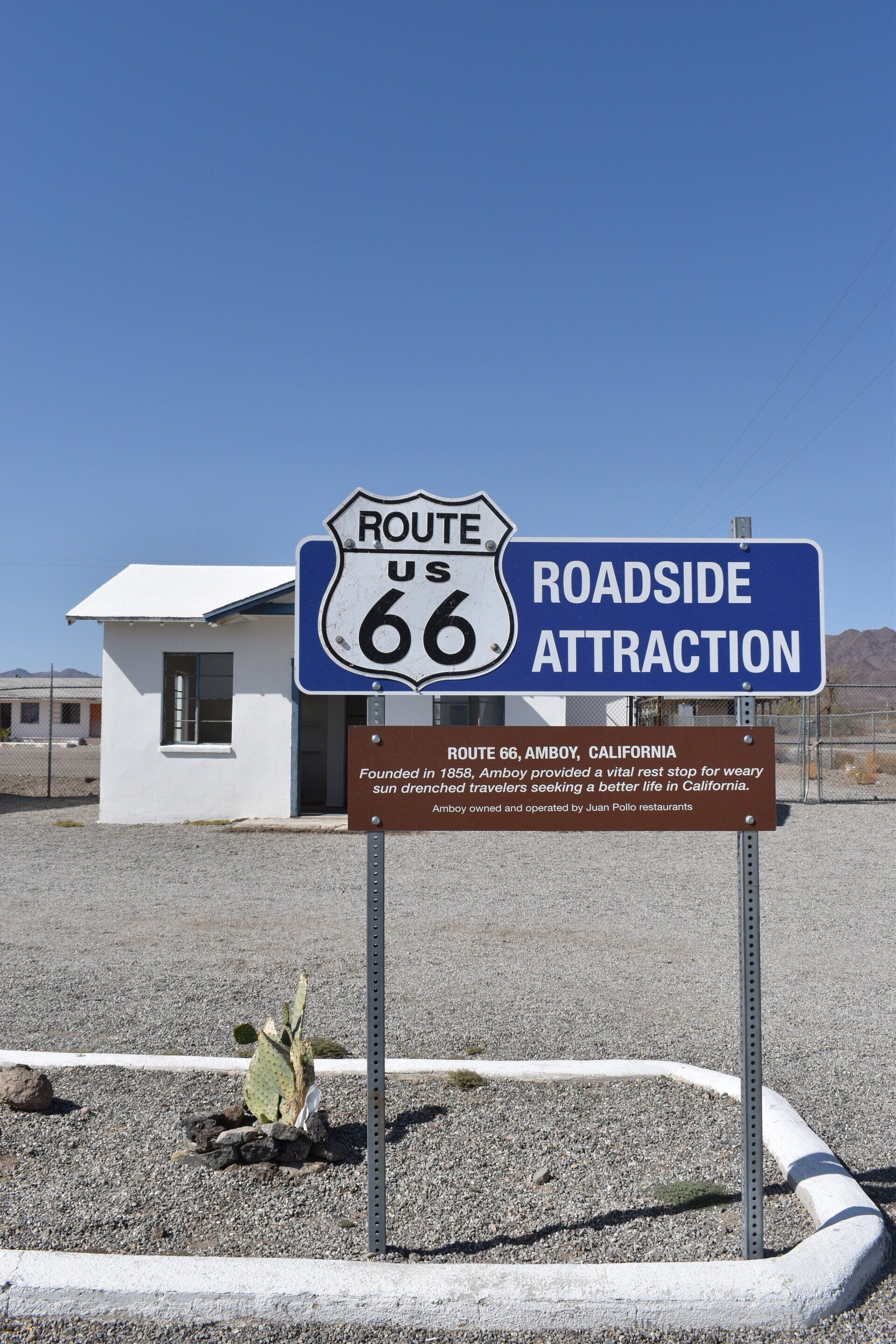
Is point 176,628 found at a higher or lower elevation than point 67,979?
higher

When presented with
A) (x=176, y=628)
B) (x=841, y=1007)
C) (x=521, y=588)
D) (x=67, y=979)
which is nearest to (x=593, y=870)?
(x=841, y=1007)

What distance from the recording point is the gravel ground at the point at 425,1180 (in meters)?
3.11

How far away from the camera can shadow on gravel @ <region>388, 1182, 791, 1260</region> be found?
3.05m

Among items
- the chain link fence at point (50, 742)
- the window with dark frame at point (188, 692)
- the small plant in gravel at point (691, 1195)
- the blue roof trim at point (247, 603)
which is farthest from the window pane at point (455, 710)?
the small plant in gravel at point (691, 1195)

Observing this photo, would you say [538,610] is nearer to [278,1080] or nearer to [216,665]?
[278,1080]

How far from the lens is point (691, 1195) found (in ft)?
11.2

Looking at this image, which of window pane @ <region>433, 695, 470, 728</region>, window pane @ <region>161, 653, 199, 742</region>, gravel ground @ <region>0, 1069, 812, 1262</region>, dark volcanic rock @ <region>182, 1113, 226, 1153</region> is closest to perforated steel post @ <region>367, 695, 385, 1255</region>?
gravel ground @ <region>0, 1069, 812, 1262</region>

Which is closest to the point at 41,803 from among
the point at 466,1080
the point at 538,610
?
the point at 466,1080

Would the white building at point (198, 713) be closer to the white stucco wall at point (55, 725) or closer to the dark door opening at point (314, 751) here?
the dark door opening at point (314, 751)

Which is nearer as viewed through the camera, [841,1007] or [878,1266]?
[878,1266]

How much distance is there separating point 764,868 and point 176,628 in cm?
978

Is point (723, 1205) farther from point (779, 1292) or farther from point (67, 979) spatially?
point (67, 979)

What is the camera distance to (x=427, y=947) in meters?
7.84

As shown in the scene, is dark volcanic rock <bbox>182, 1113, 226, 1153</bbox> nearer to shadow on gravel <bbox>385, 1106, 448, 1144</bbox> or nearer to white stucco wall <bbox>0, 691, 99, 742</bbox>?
shadow on gravel <bbox>385, 1106, 448, 1144</bbox>
